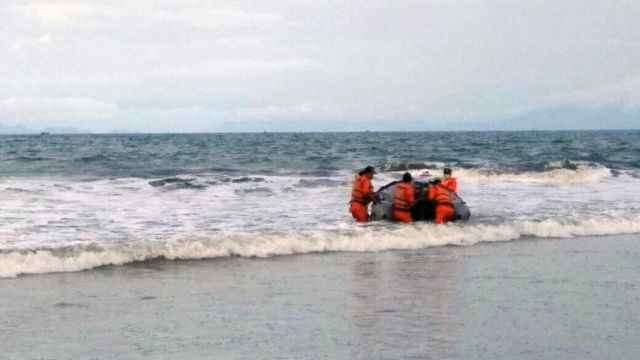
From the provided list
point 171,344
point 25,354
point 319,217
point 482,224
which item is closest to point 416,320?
point 171,344

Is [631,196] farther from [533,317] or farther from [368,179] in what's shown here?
[533,317]

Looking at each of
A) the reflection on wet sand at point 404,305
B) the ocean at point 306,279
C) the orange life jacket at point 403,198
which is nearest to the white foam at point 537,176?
the ocean at point 306,279

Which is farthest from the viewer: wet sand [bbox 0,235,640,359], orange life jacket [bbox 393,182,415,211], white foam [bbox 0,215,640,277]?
orange life jacket [bbox 393,182,415,211]

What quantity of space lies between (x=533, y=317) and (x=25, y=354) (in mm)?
5147

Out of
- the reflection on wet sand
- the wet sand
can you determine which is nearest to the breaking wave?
the wet sand

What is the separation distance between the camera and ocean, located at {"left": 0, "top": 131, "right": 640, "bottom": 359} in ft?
26.5

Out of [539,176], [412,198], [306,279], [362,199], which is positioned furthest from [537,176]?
[306,279]

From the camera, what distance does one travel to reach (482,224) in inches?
674

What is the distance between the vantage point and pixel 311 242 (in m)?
14.5

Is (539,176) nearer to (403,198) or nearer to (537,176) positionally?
(537,176)

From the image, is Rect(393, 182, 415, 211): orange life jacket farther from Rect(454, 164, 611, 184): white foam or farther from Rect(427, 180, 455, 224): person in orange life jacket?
Rect(454, 164, 611, 184): white foam

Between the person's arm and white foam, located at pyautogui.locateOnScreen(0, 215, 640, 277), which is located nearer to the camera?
white foam, located at pyautogui.locateOnScreen(0, 215, 640, 277)

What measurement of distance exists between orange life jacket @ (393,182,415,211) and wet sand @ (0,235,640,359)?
3.53 m

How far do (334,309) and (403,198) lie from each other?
7.83m
